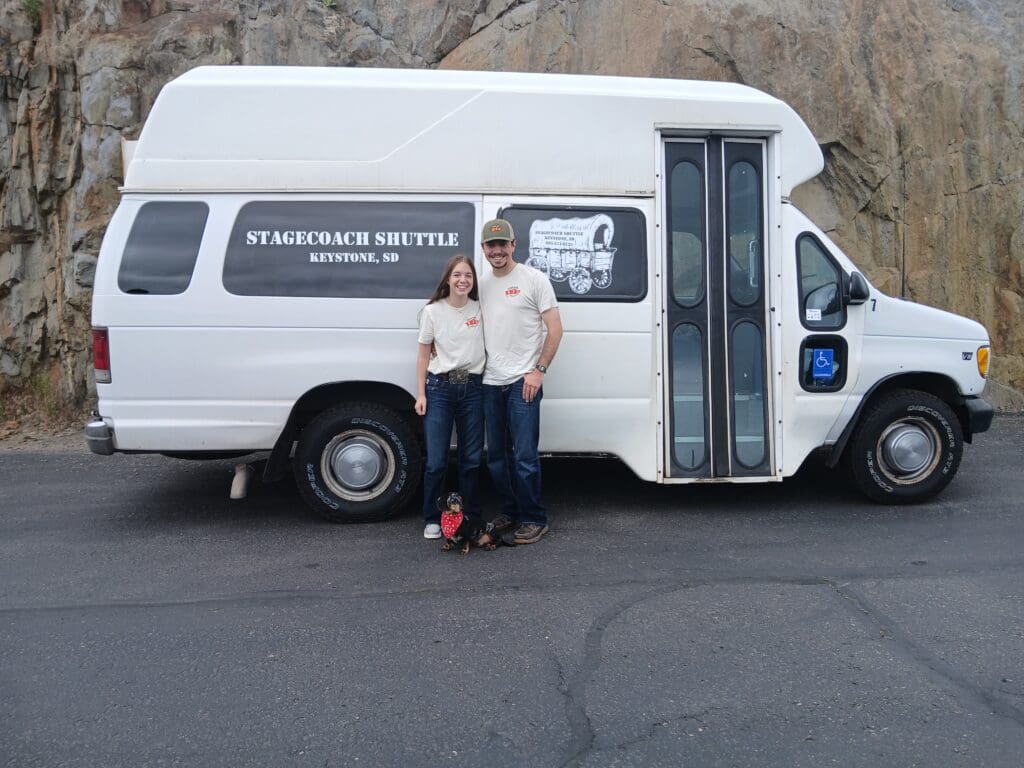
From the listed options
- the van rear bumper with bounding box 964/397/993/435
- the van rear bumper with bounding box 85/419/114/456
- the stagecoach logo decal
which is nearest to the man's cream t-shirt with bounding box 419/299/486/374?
the stagecoach logo decal

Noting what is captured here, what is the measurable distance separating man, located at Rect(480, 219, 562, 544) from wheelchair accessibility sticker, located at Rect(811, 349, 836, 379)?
1.91 metres

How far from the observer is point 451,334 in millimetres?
5301

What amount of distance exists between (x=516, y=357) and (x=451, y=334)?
16.7 inches

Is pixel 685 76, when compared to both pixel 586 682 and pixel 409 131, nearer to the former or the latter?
pixel 409 131

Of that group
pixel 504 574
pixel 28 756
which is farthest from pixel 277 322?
pixel 28 756

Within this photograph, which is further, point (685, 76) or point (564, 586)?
point (685, 76)

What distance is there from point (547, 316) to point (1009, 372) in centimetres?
786

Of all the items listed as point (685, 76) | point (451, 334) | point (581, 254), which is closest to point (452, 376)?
point (451, 334)

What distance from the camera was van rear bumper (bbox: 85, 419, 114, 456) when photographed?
18.2 ft

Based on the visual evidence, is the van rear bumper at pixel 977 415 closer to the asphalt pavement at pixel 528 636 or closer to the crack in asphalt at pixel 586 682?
the asphalt pavement at pixel 528 636

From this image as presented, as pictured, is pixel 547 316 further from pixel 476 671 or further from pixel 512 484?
pixel 476 671

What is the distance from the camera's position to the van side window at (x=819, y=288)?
19.4 feet

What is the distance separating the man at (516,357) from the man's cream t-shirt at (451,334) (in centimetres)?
10

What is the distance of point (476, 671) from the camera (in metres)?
3.78
